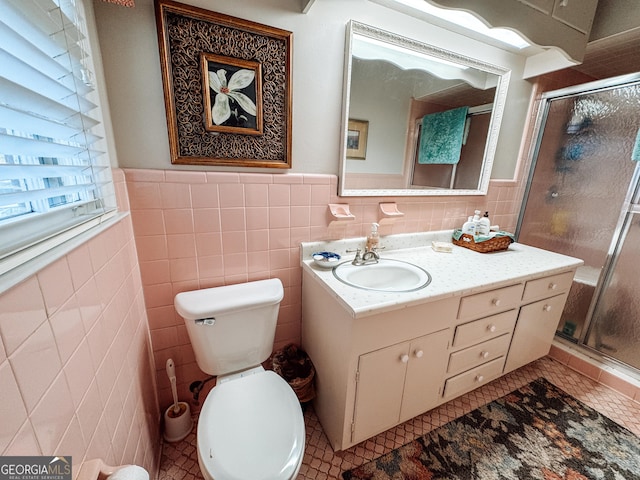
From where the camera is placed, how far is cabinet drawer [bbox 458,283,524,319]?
1102 millimetres

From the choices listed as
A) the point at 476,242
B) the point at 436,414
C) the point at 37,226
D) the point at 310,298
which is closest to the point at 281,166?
the point at 310,298

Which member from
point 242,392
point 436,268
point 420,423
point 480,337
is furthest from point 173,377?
point 480,337

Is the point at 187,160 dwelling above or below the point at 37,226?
above

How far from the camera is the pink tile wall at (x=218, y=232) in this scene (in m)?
1.01

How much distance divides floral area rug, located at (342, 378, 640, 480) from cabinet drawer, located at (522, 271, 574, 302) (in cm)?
62

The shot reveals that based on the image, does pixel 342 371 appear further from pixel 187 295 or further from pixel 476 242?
pixel 476 242

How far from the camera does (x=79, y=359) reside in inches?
20.5

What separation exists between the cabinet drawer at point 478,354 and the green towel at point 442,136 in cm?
102

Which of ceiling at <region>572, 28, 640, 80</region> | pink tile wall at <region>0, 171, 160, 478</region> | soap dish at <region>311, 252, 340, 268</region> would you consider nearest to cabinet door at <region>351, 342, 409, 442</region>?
soap dish at <region>311, 252, 340, 268</region>

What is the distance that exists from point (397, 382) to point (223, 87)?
1.39 meters

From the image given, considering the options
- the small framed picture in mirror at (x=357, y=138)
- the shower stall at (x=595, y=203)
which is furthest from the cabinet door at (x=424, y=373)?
the shower stall at (x=595, y=203)

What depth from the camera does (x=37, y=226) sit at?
0.48 m

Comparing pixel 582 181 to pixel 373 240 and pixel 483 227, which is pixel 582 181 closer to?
pixel 483 227

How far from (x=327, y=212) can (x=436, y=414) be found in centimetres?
121
